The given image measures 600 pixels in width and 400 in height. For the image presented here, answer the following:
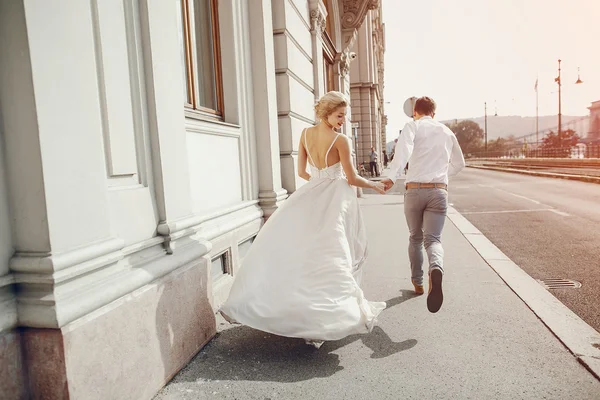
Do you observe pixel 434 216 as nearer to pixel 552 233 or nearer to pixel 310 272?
pixel 310 272

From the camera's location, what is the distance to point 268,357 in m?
3.20

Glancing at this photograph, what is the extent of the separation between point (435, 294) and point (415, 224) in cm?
86

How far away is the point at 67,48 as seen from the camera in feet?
7.43

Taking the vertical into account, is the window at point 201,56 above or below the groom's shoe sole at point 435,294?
above

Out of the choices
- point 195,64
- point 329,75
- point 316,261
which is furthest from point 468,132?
point 316,261

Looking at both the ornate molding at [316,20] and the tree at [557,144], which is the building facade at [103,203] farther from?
the tree at [557,144]

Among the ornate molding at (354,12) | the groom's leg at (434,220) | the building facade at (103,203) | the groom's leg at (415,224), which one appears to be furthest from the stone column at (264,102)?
the ornate molding at (354,12)

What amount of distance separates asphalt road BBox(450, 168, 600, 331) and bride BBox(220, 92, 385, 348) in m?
2.12

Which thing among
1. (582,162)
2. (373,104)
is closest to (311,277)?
(373,104)

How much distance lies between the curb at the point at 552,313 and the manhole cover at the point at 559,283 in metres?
0.14

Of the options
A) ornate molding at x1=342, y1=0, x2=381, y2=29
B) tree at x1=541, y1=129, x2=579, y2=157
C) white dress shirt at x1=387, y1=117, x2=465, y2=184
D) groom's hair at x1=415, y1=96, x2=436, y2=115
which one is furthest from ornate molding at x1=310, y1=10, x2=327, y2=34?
tree at x1=541, y1=129, x2=579, y2=157

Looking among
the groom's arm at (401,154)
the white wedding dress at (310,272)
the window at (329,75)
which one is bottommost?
the white wedding dress at (310,272)

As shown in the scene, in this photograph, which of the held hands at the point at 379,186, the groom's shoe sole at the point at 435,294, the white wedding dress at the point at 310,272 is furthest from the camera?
the held hands at the point at 379,186

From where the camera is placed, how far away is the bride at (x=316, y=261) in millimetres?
3068
